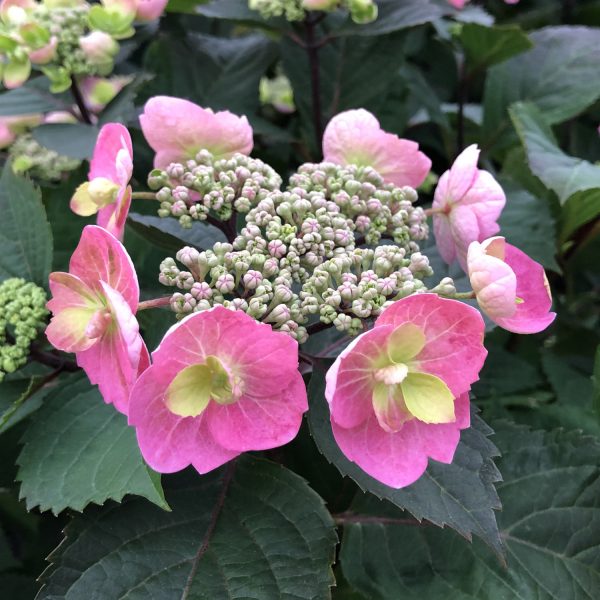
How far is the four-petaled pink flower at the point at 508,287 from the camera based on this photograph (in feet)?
2.02

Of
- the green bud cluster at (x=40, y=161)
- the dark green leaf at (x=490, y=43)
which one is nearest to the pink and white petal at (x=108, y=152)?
the green bud cluster at (x=40, y=161)

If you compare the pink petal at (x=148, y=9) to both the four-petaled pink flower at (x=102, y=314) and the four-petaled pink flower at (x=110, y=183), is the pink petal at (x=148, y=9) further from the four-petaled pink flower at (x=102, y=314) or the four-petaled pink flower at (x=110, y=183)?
the four-petaled pink flower at (x=102, y=314)

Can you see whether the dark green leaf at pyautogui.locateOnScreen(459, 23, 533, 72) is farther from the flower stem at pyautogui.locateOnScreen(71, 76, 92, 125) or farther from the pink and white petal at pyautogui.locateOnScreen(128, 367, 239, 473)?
the pink and white petal at pyautogui.locateOnScreen(128, 367, 239, 473)

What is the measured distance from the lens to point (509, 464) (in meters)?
0.85

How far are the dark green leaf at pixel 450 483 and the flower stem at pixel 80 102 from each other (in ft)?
2.14

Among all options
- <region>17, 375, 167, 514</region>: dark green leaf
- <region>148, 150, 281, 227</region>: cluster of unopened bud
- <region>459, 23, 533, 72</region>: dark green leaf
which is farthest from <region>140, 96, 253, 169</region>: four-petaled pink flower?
<region>459, 23, 533, 72</region>: dark green leaf

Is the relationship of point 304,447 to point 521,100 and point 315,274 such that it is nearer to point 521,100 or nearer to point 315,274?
point 315,274

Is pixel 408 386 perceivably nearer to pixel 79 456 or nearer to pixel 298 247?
pixel 298 247

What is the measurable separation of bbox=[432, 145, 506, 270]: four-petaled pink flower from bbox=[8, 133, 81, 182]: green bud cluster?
2.27ft

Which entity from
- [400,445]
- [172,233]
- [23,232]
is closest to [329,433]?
[400,445]

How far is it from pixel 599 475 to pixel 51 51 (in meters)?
0.89

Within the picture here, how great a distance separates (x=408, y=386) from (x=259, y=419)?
5.1 inches

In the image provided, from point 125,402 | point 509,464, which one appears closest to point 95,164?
point 125,402

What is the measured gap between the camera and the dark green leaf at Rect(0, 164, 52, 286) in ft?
2.77
